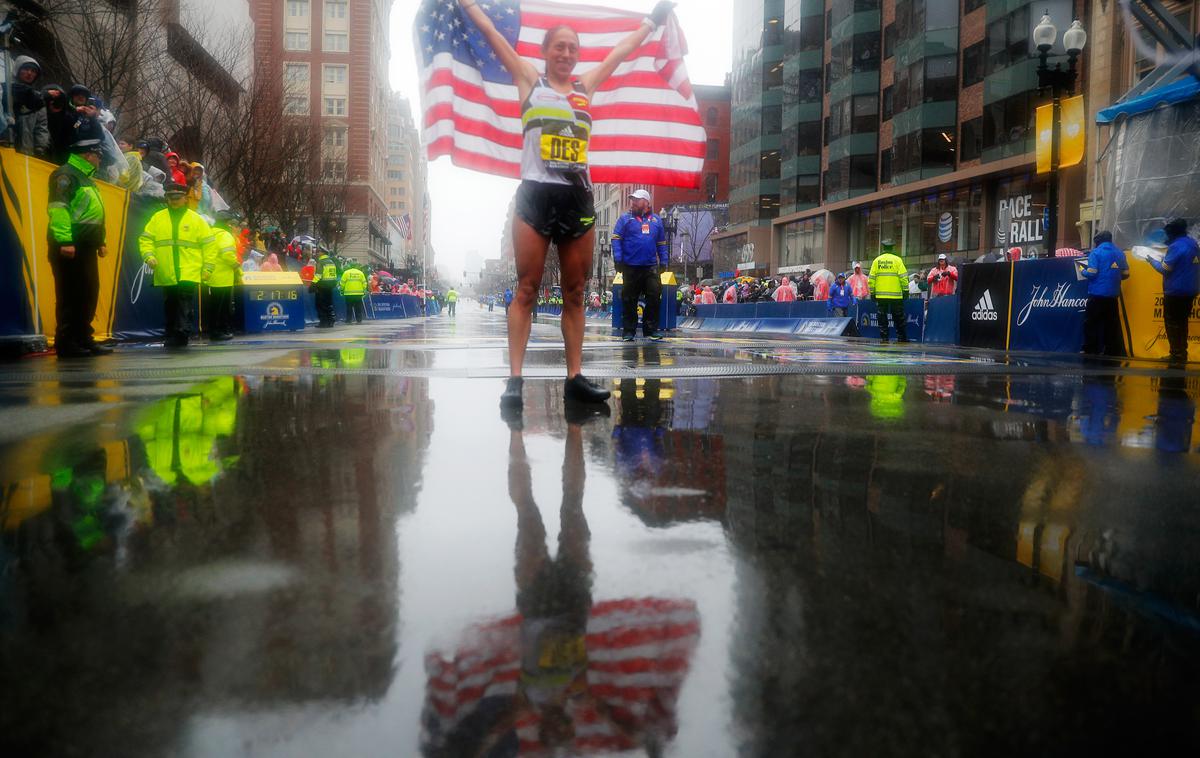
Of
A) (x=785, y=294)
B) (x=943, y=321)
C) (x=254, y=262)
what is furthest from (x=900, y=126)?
(x=254, y=262)

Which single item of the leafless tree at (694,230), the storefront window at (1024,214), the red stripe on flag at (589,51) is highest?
the leafless tree at (694,230)

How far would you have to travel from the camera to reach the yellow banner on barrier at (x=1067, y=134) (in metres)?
12.9

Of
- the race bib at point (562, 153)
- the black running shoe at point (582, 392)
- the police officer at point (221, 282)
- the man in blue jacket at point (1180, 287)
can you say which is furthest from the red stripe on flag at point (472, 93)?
the man in blue jacket at point (1180, 287)

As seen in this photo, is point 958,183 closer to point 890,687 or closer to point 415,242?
point 890,687

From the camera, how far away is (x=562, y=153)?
447 cm

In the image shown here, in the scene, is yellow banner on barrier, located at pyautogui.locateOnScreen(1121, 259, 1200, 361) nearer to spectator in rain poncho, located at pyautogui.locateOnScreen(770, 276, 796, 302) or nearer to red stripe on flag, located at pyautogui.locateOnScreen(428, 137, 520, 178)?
red stripe on flag, located at pyautogui.locateOnScreen(428, 137, 520, 178)

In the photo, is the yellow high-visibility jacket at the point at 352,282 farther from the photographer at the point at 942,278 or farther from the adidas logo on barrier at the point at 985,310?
the adidas logo on barrier at the point at 985,310

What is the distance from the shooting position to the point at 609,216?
Result: 100312 mm

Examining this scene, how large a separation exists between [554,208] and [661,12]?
167 cm

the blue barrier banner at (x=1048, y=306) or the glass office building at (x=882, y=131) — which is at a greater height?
the glass office building at (x=882, y=131)

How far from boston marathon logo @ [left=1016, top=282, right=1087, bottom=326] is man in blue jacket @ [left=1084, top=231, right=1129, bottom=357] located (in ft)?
2.88

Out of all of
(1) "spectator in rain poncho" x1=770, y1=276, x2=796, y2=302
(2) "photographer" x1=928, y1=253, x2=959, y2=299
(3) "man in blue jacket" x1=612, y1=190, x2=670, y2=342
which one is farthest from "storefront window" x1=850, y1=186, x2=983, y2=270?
(3) "man in blue jacket" x1=612, y1=190, x2=670, y2=342

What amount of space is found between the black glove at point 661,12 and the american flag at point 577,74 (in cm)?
21

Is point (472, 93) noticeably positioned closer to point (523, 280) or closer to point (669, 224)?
point (523, 280)
